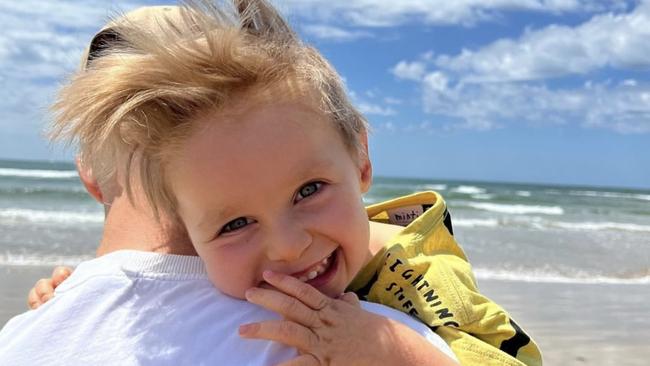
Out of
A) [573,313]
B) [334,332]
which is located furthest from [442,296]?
[573,313]

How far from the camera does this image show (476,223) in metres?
15.1

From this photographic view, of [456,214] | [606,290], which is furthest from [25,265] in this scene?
[456,214]

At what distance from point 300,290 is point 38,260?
7.40 meters

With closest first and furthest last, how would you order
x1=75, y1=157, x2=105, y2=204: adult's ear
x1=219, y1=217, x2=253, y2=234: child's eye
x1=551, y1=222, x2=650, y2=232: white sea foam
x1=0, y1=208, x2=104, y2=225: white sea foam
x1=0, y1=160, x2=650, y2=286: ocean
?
x1=219, y1=217, x2=253, y2=234: child's eye → x1=75, y1=157, x2=105, y2=204: adult's ear → x1=0, y1=160, x2=650, y2=286: ocean → x1=0, y1=208, x2=104, y2=225: white sea foam → x1=551, y1=222, x2=650, y2=232: white sea foam

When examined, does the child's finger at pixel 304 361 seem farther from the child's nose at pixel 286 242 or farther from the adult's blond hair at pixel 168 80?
the adult's blond hair at pixel 168 80

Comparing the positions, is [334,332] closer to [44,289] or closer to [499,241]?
[44,289]

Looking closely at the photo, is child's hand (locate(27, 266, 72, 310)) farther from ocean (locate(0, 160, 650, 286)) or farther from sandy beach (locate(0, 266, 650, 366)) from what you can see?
ocean (locate(0, 160, 650, 286))

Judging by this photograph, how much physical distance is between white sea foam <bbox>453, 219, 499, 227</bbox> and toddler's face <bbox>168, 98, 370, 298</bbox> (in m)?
13.2

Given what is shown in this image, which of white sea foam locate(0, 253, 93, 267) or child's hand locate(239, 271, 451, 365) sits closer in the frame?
child's hand locate(239, 271, 451, 365)

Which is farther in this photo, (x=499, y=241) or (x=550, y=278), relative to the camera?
(x=499, y=241)

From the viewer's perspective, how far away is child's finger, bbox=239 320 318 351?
1176 millimetres

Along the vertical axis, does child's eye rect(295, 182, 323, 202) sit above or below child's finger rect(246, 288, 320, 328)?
above

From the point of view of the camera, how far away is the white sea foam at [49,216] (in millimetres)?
12195

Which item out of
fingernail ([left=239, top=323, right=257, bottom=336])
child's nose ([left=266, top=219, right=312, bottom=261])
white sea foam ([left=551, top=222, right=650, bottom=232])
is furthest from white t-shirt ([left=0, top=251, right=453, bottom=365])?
white sea foam ([left=551, top=222, right=650, bottom=232])
